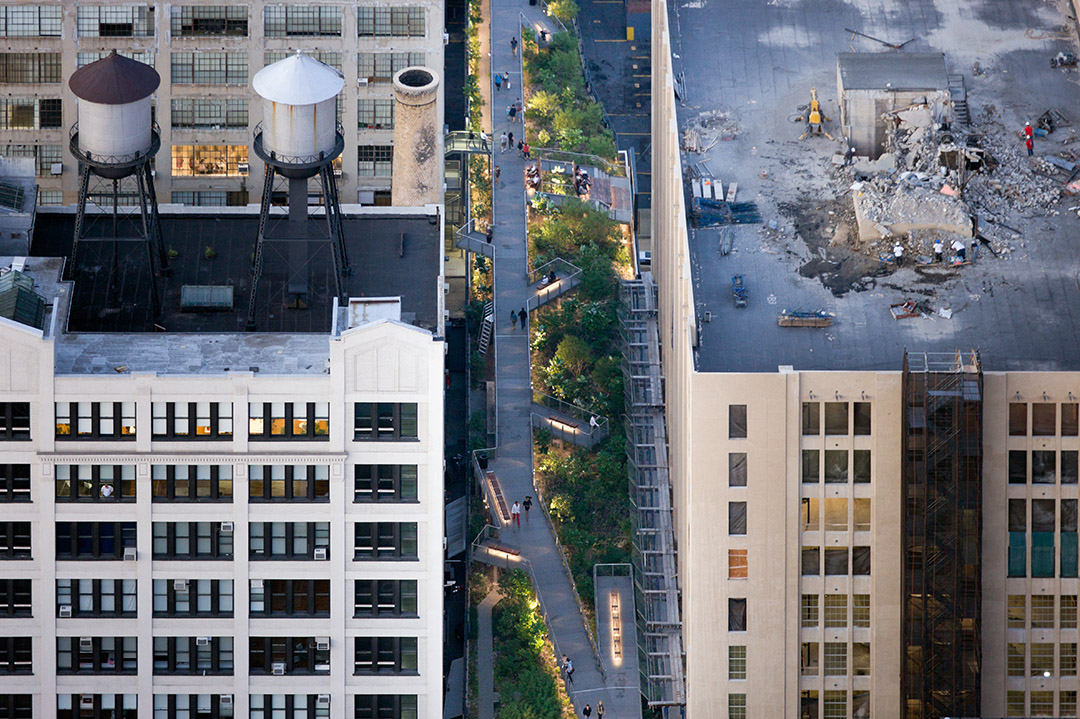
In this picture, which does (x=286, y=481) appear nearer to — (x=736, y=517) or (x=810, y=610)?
(x=736, y=517)

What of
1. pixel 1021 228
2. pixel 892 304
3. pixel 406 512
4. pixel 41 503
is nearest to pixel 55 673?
pixel 41 503

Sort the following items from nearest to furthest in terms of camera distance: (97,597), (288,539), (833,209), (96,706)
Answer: (288,539), (97,597), (96,706), (833,209)

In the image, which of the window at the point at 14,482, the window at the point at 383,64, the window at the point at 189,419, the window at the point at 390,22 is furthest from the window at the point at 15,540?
the window at the point at 390,22

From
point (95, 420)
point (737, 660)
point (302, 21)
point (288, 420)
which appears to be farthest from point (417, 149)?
point (737, 660)

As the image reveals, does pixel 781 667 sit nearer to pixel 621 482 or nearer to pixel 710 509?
pixel 710 509

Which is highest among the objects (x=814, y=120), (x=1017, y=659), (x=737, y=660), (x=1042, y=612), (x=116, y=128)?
(x=814, y=120)

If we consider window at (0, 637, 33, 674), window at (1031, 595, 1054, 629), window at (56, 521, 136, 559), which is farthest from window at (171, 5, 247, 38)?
window at (1031, 595, 1054, 629)

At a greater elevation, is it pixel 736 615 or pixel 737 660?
pixel 736 615
